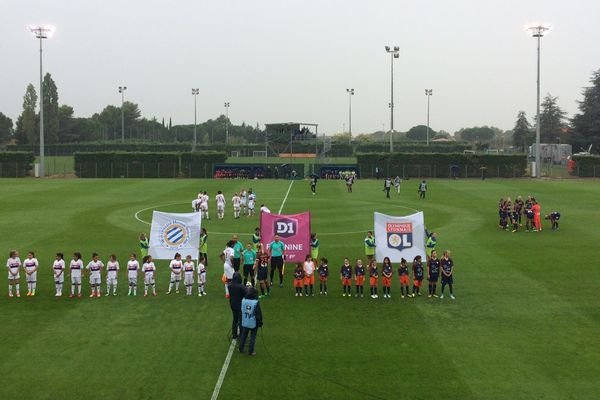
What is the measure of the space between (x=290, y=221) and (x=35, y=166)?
Result: 58.7 m

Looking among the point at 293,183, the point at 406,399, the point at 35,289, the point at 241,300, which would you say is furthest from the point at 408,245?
the point at 293,183

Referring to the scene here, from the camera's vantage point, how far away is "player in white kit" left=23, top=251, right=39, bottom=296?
1825cm

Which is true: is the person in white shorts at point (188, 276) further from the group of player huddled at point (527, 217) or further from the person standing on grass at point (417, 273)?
the group of player huddled at point (527, 217)

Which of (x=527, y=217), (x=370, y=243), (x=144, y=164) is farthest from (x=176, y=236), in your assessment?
(x=144, y=164)

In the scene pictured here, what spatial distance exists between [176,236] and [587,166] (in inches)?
2478

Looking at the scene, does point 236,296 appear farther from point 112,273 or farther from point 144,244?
point 144,244

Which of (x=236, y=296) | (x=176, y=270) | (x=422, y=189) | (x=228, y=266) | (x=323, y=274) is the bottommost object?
(x=323, y=274)

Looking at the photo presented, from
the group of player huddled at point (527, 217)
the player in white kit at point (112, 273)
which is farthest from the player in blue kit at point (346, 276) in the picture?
the group of player huddled at point (527, 217)

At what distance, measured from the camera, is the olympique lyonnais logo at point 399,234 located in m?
21.0

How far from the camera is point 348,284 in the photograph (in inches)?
741

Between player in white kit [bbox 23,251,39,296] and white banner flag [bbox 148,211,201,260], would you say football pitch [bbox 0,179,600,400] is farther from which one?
white banner flag [bbox 148,211,201,260]

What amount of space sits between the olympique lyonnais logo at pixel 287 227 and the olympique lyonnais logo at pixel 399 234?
3.27m

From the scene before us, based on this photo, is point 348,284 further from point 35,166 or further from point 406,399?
point 35,166

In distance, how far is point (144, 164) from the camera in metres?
72.9
